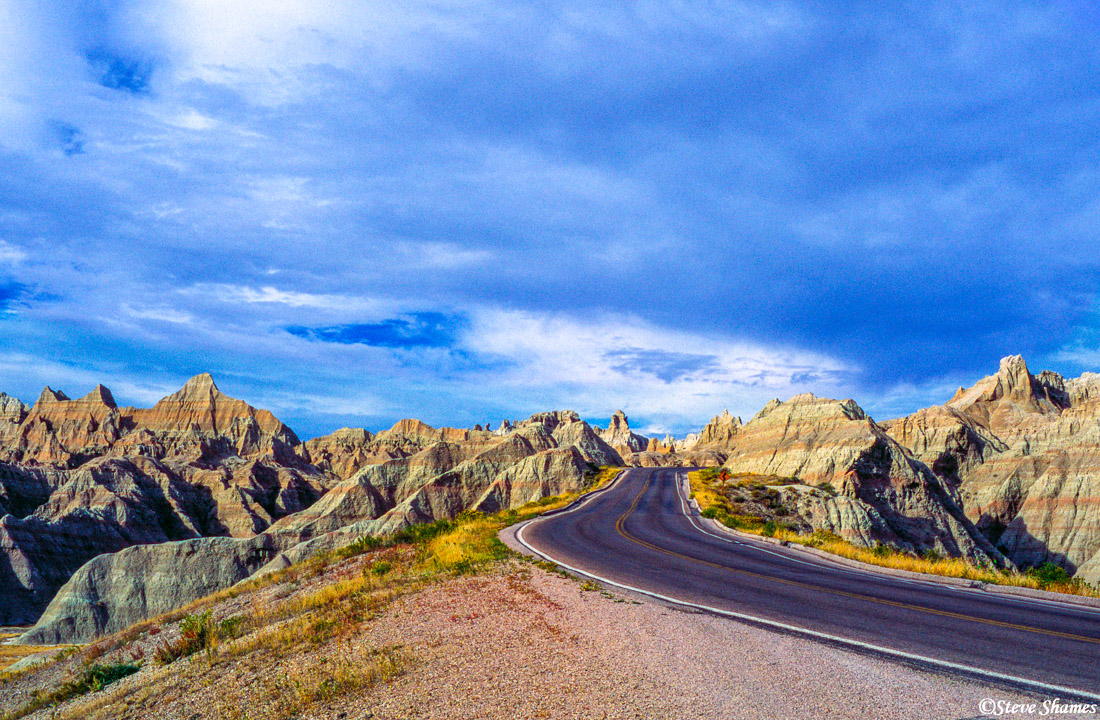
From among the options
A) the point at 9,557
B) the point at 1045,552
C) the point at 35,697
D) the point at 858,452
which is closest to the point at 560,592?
the point at 35,697

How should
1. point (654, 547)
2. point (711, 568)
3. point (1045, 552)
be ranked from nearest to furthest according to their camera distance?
point (711, 568), point (654, 547), point (1045, 552)

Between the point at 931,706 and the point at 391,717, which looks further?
the point at 391,717

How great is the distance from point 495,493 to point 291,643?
6480 cm

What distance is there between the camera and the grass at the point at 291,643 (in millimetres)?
8445

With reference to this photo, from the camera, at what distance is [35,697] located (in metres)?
14.9

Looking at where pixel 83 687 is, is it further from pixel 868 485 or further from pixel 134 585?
pixel 868 485

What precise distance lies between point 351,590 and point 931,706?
13157 mm

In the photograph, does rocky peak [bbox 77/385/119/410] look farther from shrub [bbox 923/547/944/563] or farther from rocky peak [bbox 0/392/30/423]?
shrub [bbox 923/547/944/563]

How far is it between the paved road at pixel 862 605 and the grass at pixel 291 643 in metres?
4.34

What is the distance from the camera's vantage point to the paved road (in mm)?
8266

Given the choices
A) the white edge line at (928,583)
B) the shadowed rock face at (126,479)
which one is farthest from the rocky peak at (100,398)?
the white edge line at (928,583)

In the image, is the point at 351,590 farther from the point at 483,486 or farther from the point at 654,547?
the point at 483,486

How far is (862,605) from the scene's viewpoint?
11750mm

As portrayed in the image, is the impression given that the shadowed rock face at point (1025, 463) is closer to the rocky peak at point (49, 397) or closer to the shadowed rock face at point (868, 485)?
the shadowed rock face at point (868, 485)
